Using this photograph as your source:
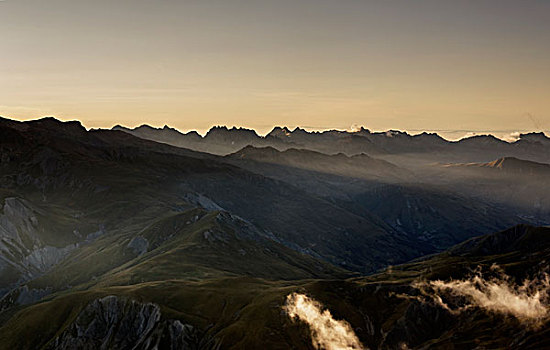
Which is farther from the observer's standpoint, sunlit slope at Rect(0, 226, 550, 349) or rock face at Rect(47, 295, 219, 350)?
rock face at Rect(47, 295, 219, 350)

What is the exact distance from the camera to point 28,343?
615 feet

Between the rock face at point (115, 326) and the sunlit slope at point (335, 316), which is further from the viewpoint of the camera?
the rock face at point (115, 326)

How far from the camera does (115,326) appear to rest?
182125mm

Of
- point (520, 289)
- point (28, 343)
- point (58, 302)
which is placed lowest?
point (28, 343)

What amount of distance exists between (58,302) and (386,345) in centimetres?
14321

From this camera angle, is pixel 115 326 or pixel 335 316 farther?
pixel 115 326

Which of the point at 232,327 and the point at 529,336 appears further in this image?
the point at 232,327

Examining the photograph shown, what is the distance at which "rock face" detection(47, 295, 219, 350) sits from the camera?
173 metres

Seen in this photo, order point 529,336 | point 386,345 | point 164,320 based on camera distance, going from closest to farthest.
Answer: point 529,336 → point 386,345 → point 164,320

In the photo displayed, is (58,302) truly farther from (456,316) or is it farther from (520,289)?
(520,289)

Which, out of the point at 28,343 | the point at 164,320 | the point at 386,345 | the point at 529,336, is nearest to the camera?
the point at 529,336

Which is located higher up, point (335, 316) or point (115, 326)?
point (335, 316)

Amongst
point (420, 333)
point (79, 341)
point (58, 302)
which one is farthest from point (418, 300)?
point (58, 302)

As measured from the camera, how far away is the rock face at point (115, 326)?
173 m
